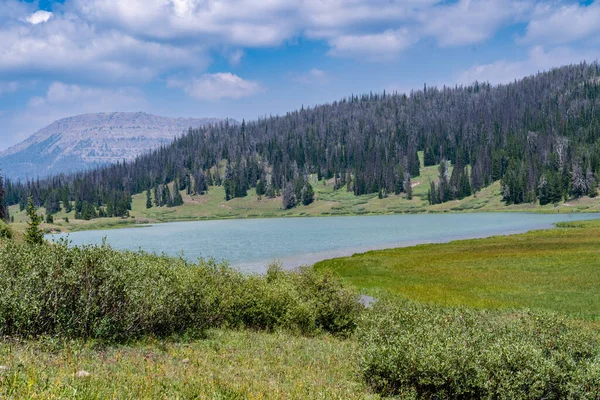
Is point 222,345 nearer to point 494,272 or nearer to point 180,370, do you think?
point 180,370

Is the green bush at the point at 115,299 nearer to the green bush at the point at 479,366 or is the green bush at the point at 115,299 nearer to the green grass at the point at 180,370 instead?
the green grass at the point at 180,370

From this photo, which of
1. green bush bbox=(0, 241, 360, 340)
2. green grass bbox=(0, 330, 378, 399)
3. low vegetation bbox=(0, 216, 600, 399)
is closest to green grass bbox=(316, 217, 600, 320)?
green bush bbox=(0, 241, 360, 340)

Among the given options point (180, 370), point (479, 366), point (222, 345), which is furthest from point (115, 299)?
point (479, 366)

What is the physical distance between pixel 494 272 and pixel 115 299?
134 feet

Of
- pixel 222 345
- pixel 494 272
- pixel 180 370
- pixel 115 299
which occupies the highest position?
pixel 115 299

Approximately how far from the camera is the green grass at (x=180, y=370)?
10.1 metres


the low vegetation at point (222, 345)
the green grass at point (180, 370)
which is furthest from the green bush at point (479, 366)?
the green grass at point (180, 370)

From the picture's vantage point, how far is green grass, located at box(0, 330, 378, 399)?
1005 cm

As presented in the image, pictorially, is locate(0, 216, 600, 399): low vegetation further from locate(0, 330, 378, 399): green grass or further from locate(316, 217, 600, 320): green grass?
locate(316, 217, 600, 320): green grass

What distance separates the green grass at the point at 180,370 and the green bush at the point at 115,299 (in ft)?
3.13

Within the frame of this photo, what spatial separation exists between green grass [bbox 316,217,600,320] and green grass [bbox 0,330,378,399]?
15061 millimetres

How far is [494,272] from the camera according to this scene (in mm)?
47625

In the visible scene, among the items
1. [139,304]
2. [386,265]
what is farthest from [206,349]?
[386,265]

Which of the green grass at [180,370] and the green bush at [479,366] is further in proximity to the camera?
the green bush at [479,366]
